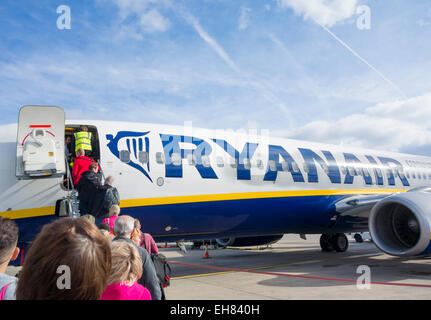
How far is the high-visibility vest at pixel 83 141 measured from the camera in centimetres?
711

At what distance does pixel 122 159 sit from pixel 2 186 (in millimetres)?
2235

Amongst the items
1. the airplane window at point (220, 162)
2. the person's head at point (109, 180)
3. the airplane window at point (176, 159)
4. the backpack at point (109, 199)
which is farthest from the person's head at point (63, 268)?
the airplane window at point (220, 162)

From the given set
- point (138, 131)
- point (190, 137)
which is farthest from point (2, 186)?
point (190, 137)

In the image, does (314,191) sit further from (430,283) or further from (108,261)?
(108,261)

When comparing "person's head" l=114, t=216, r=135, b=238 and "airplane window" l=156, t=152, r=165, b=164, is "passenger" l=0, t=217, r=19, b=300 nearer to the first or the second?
"person's head" l=114, t=216, r=135, b=238

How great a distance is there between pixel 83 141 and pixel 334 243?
37.8 feet

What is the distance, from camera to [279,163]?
10.3 metres

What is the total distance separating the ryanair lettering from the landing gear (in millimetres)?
3256

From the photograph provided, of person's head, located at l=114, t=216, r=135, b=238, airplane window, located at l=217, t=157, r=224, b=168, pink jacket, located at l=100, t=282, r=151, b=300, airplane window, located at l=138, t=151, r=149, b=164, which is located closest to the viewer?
pink jacket, located at l=100, t=282, r=151, b=300

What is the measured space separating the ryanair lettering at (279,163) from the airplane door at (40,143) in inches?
50.7

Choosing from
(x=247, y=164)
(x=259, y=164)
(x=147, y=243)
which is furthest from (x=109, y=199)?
(x=259, y=164)

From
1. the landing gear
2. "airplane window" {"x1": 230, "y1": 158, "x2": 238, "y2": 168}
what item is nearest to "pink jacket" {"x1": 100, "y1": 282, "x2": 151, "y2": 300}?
"airplane window" {"x1": 230, "y1": 158, "x2": 238, "y2": 168}

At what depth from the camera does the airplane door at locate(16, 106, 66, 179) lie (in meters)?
6.57

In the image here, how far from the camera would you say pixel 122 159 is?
7852 mm
